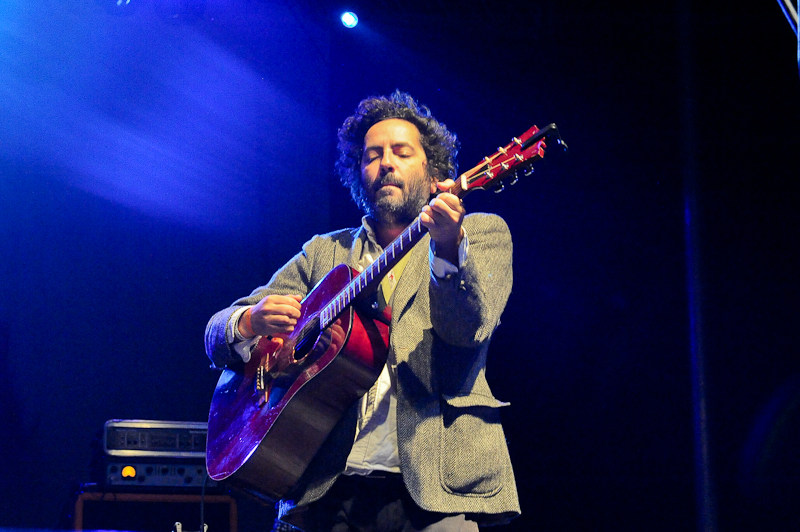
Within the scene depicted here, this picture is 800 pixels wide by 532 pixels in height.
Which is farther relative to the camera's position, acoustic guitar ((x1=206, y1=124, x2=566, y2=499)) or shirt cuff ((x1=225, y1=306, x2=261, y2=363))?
shirt cuff ((x1=225, y1=306, x2=261, y2=363))

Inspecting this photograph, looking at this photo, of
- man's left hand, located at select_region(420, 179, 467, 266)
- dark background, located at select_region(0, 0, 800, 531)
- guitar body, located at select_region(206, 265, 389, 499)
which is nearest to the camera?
man's left hand, located at select_region(420, 179, 467, 266)

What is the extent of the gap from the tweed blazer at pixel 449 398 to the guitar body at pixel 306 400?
1.7 inches

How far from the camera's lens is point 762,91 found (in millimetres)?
3256

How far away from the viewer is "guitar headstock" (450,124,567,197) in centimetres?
178

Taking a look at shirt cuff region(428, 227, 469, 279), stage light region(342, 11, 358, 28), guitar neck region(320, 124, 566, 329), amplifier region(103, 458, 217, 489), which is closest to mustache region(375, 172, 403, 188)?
guitar neck region(320, 124, 566, 329)

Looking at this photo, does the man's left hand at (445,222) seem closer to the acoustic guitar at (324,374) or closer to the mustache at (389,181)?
the acoustic guitar at (324,374)

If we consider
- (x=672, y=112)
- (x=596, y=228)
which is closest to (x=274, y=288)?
(x=596, y=228)

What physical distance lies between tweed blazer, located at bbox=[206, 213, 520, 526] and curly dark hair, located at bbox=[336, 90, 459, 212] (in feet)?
2.29

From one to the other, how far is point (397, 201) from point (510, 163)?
68 cm

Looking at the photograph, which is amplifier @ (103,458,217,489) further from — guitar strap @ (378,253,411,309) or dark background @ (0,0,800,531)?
guitar strap @ (378,253,411,309)

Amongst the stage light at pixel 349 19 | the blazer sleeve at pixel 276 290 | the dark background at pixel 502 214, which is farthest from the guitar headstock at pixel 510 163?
the stage light at pixel 349 19

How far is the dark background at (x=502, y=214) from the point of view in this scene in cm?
315

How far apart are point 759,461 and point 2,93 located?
4.26m

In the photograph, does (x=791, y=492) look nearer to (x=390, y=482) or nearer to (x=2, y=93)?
(x=390, y=482)
